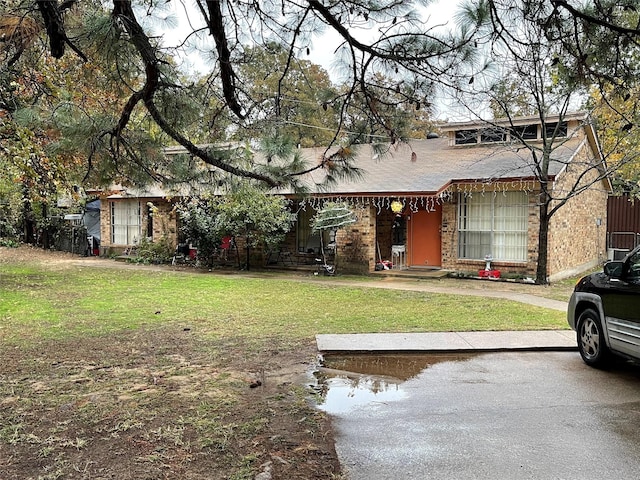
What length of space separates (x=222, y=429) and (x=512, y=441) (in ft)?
7.33

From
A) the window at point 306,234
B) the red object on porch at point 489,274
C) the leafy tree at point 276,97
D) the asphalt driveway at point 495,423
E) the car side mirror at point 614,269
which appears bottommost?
the asphalt driveway at point 495,423

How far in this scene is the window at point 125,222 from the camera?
868 inches

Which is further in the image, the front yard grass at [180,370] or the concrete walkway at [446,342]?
the concrete walkway at [446,342]

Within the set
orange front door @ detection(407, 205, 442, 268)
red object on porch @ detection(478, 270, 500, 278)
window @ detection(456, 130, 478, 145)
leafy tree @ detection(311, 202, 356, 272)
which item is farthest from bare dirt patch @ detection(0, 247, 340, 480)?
window @ detection(456, 130, 478, 145)

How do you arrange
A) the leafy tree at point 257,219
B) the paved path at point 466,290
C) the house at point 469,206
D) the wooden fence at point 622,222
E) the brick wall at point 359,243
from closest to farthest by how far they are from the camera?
the paved path at point 466,290
the house at point 469,206
the brick wall at point 359,243
the leafy tree at point 257,219
the wooden fence at point 622,222

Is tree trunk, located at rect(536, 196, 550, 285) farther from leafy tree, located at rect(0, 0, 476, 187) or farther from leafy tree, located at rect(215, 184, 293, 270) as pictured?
leafy tree, located at rect(0, 0, 476, 187)

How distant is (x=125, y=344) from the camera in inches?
283

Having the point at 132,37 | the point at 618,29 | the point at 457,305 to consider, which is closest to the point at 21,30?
the point at 132,37

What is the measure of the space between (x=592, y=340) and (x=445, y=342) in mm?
1808

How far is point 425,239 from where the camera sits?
55.3 feet

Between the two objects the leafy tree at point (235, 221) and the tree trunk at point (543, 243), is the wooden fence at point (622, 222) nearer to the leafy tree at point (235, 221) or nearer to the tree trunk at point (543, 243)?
the tree trunk at point (543, 243)

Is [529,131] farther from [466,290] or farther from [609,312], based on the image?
[609,312]

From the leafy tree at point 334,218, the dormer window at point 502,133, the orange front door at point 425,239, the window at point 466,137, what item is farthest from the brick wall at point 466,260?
the window at point 466,137

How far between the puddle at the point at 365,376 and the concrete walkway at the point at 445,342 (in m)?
0.17
